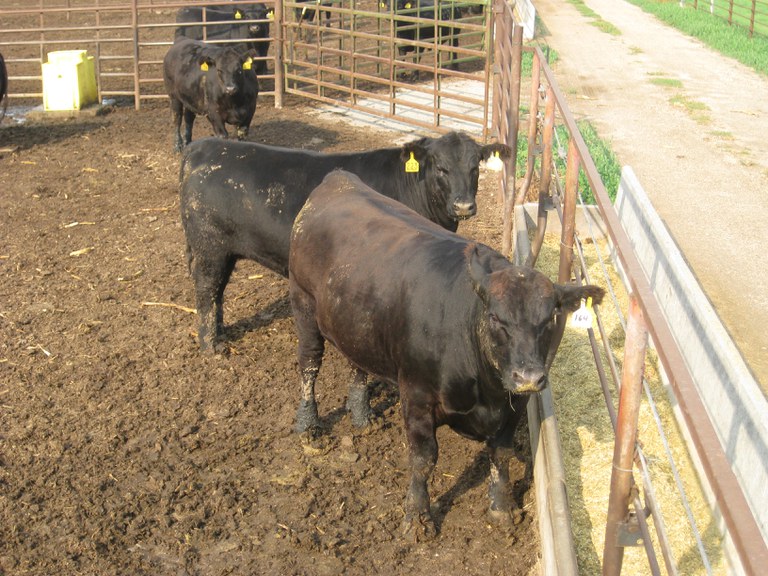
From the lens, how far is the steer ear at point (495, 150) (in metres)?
6.56

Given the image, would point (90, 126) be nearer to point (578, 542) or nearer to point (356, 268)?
point (356, 268)

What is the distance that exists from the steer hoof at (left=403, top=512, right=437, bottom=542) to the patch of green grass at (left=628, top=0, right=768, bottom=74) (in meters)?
15.1

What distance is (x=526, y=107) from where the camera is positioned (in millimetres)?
13133

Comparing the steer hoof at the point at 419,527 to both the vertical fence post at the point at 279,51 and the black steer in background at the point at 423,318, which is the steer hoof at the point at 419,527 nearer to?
the black steer in background at the point at 423,318

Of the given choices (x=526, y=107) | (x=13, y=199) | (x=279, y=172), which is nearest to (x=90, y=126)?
(x=13, y=199)

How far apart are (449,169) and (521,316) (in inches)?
112

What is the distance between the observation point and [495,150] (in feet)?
21.8

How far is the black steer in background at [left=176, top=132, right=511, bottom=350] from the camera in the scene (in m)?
6.04

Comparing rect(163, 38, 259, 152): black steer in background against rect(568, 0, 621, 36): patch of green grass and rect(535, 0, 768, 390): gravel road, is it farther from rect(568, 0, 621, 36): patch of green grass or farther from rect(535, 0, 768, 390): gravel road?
rect(568, 0, 621, 36): patch of green grass

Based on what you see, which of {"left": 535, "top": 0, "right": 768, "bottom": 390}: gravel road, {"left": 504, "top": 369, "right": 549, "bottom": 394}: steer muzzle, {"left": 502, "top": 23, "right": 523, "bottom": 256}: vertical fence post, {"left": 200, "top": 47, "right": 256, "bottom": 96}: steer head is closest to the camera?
{"left": 504, "top": 369, "right": 549, "bottom": 394}: steer muzzle

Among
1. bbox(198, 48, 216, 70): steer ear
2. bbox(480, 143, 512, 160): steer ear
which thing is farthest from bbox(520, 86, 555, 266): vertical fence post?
bbox(198, 48, 216, 70): steer ear

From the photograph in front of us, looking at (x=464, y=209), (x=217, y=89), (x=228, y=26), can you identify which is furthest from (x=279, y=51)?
(x=464, y=209)

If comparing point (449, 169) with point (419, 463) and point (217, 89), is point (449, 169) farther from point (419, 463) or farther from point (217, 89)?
point (217, 89)

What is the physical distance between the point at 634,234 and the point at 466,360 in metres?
3.87
